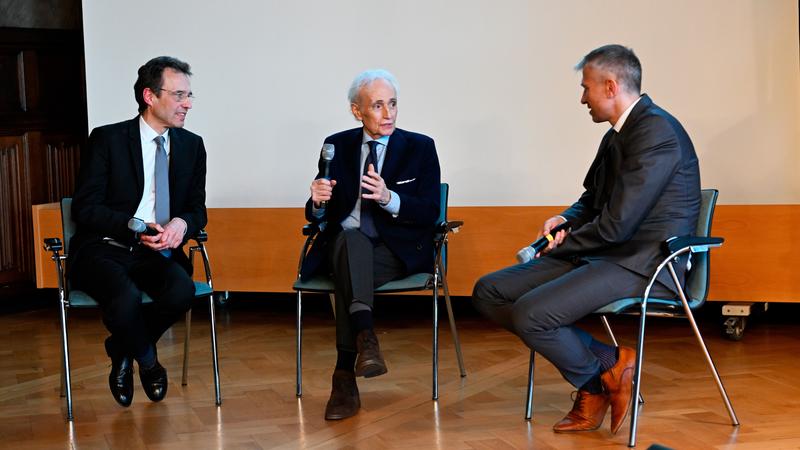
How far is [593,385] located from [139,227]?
174cm

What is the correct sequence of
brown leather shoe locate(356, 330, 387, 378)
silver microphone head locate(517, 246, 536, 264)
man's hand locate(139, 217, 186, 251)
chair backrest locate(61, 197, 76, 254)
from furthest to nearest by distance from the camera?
chair backrest locate(61, 197, 76, 254) → man's hand locate(139, 217, 186, 251) → brown leather shoe locate(356, 330, 387, 378) → silver microphone head locate(517, 246, 536, 264)

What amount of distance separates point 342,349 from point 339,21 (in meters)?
2.46

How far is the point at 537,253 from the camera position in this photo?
3.37 m

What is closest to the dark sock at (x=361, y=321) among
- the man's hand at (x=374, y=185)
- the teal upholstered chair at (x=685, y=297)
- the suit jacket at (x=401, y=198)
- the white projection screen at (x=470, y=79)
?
the suit jacket at (x=401, y=198)

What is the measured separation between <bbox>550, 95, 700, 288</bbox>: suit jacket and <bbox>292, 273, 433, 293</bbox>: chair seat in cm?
69

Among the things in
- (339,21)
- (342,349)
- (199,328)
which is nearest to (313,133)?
(339,21)

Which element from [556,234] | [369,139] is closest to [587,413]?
[556,234]

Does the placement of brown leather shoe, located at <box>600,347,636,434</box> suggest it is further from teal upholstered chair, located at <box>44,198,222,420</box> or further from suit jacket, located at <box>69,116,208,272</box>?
suit jacket, located at <box>69,116,208,272</box>

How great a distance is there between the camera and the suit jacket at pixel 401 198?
12.5ft

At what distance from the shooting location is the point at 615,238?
3.22m

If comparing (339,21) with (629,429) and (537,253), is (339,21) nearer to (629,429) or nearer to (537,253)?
(537,253)

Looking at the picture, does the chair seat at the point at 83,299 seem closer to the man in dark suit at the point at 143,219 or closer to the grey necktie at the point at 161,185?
the man in dark suit at the point at 143,219

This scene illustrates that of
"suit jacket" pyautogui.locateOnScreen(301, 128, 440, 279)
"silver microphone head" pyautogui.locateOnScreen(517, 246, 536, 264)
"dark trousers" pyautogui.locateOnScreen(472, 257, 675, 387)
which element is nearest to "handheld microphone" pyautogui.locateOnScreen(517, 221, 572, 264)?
"silver microphone head" pyautogui.locateOnScreen(517, 246, 536, 264)

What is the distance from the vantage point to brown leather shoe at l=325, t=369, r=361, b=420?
3582mm
